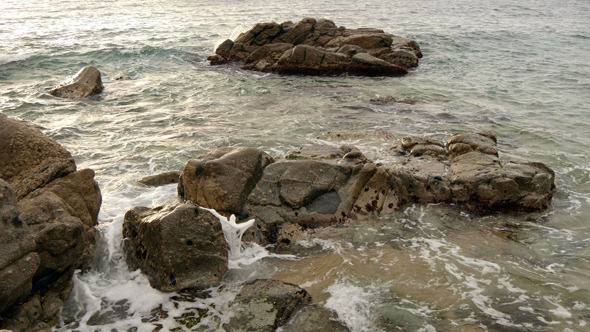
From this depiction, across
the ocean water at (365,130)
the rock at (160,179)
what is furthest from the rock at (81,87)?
the rock at (160,179)

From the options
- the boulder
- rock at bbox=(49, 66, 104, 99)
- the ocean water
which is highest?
the boulder

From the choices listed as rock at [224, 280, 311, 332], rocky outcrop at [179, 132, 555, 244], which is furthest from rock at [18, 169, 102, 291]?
rock at [224, 280, 311, 332]

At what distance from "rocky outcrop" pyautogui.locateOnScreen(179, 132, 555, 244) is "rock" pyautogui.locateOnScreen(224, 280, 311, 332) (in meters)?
1.35

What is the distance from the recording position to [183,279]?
577 centimetres

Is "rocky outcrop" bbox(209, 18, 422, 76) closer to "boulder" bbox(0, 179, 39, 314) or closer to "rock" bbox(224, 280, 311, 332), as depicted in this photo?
"rock" bbox(224, 280, 311, 332)

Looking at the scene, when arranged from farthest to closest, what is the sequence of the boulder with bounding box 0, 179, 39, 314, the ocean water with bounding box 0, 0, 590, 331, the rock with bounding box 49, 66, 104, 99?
1. the rock with bounding box 49, 66, 104, 99
2. the ocean water with bounding box 0, 0, 590, 331
3. the boulder with bounding box 0, 179, 39, 314

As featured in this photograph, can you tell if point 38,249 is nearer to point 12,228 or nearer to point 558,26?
point 12,228

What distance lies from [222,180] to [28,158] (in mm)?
2713

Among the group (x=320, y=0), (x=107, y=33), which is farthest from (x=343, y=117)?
(x=320, y=0)

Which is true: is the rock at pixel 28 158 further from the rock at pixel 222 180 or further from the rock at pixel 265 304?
the rock at pixel 265 304

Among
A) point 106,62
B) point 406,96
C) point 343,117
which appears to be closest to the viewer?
point 343,117

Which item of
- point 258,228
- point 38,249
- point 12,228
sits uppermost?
point 12,228

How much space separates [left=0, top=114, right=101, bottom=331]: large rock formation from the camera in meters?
4.75

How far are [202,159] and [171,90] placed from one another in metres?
9.44
